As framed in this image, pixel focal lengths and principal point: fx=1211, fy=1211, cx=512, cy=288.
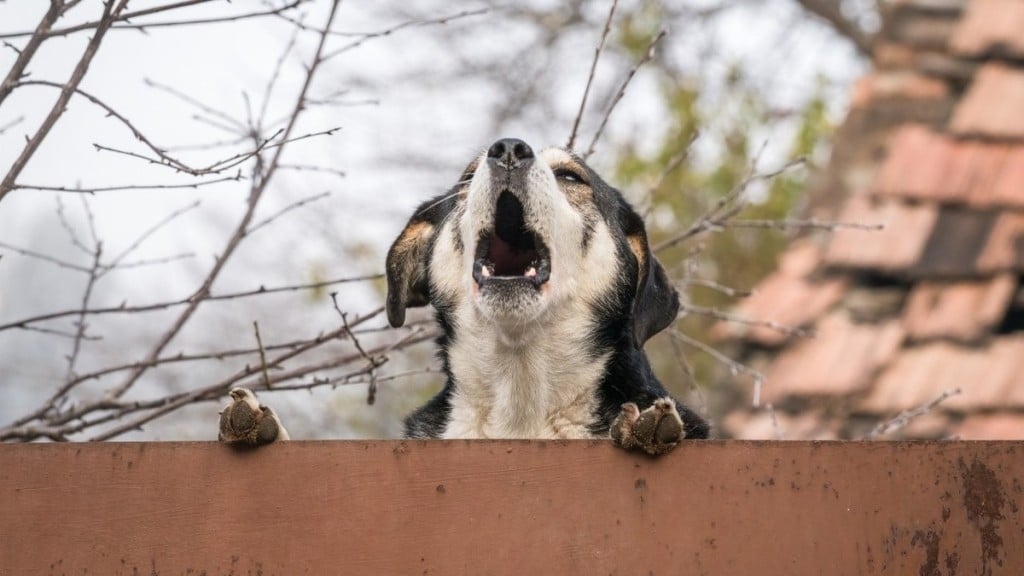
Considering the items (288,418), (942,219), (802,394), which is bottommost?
(802,394)

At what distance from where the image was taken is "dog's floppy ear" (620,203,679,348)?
161 inches

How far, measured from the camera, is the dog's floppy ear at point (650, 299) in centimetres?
408

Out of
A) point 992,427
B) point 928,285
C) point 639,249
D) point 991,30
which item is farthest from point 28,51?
point 991,30

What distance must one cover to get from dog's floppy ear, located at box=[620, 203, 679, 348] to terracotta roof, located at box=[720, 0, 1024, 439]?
2.01 m

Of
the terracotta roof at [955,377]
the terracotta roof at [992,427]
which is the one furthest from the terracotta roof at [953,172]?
the terracotta roof at [992,427]

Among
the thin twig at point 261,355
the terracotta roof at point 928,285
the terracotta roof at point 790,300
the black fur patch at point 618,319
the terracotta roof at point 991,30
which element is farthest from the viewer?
the terracotta roof at point 991,30

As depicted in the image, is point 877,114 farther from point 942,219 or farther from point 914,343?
point 914,343

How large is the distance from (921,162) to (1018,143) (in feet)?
1.93

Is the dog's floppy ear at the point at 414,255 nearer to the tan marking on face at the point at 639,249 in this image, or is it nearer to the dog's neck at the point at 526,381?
the dog's neck at the point at 526,381

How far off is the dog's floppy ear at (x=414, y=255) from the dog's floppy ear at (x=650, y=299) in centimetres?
78

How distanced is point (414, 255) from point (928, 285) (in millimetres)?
3846

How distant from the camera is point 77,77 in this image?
10.4ft

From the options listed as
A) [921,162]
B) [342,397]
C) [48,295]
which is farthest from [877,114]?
[342,397]

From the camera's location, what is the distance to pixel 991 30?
8.34 meters
